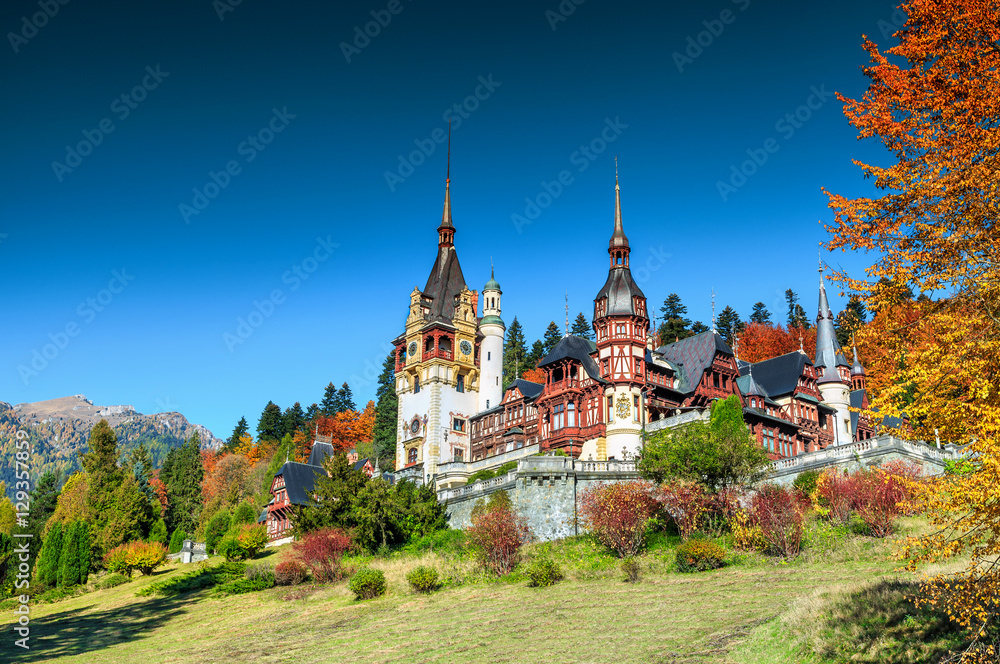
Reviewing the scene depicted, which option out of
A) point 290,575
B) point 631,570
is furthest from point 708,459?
point 290,575

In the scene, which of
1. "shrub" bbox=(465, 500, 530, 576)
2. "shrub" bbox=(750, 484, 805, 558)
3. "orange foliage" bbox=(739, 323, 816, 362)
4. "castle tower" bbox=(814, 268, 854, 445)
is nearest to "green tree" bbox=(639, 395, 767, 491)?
"shrub" bbox=(750, 484, 805, 558)

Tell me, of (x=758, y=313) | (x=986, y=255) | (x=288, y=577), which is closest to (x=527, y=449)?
(x=288, y=577)

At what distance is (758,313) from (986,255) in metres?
92.2

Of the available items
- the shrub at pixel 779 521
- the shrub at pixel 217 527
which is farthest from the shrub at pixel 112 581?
the shrub at pixel 779 521

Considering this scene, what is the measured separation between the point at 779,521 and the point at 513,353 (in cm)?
6549

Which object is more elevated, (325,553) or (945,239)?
(945,239)

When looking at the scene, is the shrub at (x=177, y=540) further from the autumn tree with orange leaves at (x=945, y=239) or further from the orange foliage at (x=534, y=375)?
the autumn tree with orange leaves at (x=945, y=239)

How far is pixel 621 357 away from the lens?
169 feet

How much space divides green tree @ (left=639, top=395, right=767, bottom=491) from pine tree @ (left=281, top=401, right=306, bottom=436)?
7242 centimetres

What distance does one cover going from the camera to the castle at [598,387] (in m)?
50.9

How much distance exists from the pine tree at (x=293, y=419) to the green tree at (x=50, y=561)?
54114 mm

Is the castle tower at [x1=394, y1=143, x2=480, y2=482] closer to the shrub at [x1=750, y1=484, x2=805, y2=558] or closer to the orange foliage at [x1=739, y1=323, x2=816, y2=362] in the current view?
the orange foliage at [x1=739, y1=323, x2=816, y2=362]

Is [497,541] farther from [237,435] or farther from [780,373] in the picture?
[237,435]

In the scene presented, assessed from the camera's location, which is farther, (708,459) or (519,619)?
(708,459)
